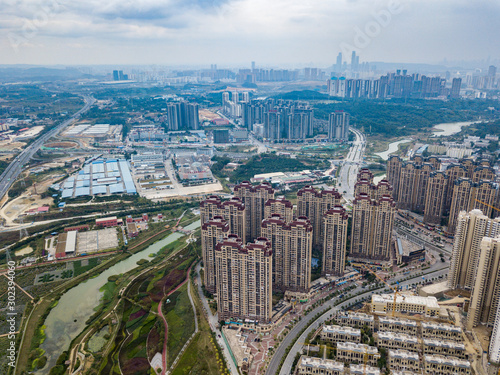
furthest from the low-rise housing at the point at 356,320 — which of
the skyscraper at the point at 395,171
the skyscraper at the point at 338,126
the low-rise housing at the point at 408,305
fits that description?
the skyscraper at the point at 338,126

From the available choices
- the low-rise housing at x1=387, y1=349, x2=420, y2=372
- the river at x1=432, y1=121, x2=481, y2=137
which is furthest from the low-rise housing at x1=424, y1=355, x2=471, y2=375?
the river at x1=432, y1=121, x2=481, y2=137

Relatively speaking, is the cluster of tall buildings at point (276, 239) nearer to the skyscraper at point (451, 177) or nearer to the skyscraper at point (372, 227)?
the skyscraper at point (372, 227)

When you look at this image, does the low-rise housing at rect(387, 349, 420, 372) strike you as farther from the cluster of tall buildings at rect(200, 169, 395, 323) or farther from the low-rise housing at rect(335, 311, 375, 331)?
the cluster of tall buildings at rect(200, 169, 395, 323)

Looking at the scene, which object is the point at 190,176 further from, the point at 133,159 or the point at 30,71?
the point at 30,71

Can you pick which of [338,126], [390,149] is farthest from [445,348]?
A: [338,126]

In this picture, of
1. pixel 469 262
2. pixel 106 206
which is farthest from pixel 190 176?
pixel 469 262

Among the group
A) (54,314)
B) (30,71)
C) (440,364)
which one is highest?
(30,71)
